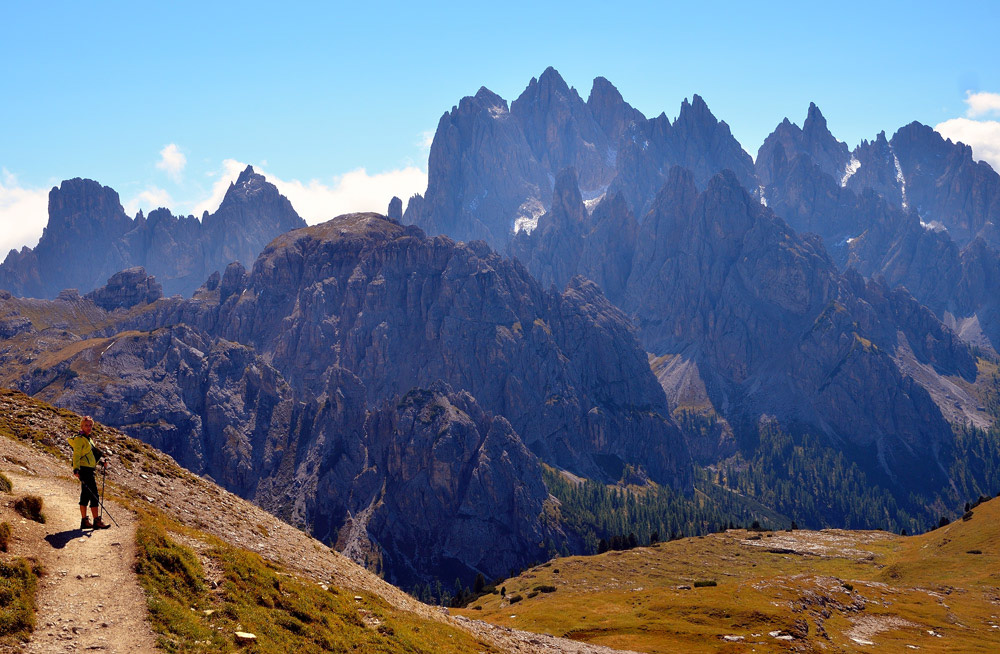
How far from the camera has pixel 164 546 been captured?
127 ft

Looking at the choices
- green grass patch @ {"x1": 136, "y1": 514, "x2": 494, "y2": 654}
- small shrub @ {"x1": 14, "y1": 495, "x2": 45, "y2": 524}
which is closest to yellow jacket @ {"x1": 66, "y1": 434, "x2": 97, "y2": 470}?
small shrub @ {"x1": 14, "y1": 495, "x2": 45, "y2": 524}

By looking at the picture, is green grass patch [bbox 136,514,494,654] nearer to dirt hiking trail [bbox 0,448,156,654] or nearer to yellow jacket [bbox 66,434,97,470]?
dirt hiking trail [bbox 0,448,156,654]

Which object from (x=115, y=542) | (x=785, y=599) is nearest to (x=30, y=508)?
(x=115, y=542)

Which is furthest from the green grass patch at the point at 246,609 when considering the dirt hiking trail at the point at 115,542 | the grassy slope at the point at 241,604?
the dirt hiking trail at the point at 115,542

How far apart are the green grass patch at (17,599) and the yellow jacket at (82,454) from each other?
6280 millimetres

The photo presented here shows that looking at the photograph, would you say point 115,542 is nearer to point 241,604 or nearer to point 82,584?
point 82,584

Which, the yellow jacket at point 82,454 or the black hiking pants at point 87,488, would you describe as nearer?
the black hiking pants at point 87,488

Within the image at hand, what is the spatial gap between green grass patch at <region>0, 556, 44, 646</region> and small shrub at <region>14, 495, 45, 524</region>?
4.86 m

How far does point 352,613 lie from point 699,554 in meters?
131

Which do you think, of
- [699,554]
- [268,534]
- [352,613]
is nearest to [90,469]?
[352,613]

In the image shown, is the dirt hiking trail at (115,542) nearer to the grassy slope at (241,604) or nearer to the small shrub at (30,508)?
the small shrub at (30,508)

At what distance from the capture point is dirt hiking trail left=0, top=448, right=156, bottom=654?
3034cm

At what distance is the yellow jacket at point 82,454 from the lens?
125 feet

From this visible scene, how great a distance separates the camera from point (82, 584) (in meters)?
33.2
